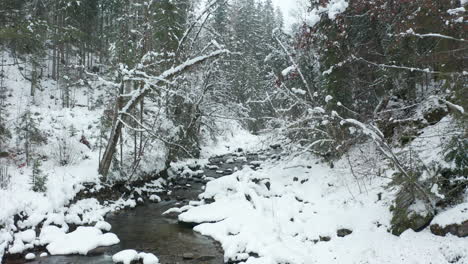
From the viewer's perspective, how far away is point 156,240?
9.09 meters

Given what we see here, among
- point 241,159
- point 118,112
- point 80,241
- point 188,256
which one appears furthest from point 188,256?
point 241,159

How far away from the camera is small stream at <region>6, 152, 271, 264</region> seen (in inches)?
305

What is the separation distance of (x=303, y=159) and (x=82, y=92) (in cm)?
2074

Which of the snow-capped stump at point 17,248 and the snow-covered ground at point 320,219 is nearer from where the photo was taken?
the snow-covered ground at point 320,219

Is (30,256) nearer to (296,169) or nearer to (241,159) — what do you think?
(296,169)

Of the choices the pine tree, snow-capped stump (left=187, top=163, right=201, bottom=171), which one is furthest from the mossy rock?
snow-capped stump (left=187, top=163, right=201, bottom=171)

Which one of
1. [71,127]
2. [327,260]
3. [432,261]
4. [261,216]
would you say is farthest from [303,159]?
[71,127]

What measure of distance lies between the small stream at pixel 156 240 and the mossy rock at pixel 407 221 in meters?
3.91

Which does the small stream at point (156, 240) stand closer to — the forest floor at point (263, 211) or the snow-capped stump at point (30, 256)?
the snow-capped stump at point (30, 256)

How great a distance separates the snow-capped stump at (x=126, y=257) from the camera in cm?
745

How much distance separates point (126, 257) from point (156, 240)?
1640mm

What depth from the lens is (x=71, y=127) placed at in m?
14.3

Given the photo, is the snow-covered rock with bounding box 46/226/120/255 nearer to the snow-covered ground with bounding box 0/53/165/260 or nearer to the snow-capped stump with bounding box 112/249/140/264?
the snow-covered ground with bounding box 0/53/165/260

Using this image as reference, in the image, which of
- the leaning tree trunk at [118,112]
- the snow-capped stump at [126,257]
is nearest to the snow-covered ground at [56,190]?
the leaning tree trunk at [118,112]
